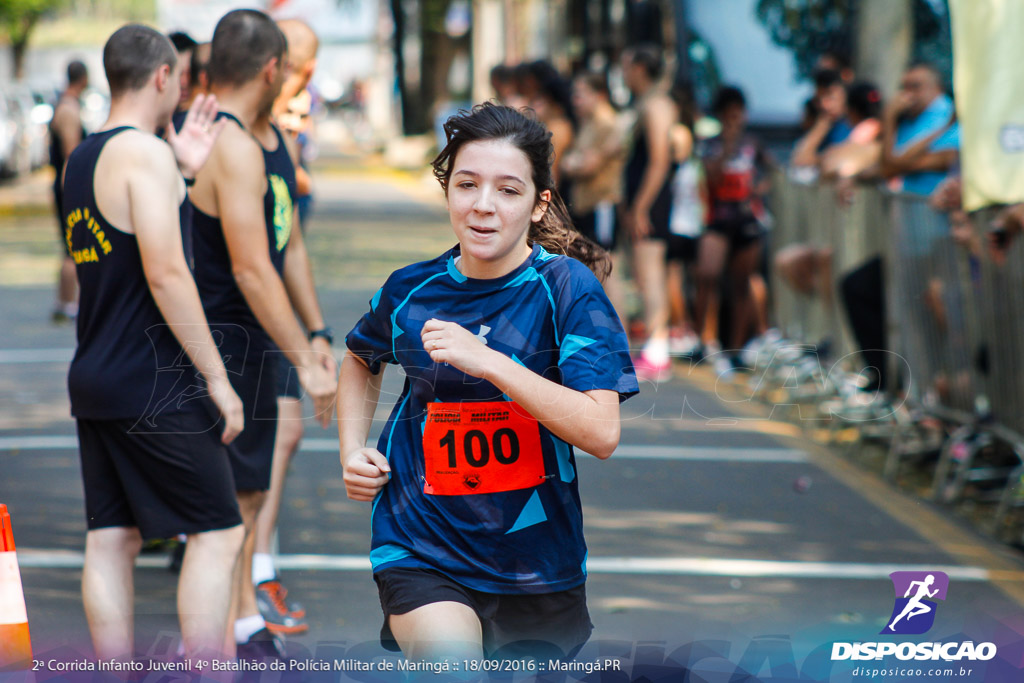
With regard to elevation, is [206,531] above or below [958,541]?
above

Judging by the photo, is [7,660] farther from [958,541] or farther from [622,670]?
[958,541]

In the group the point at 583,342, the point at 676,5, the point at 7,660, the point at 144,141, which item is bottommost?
the point at 7,660

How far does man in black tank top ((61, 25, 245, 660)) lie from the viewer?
3.73 m

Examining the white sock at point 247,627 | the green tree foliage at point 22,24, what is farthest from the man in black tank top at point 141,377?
the green tree foliage at point 22,24

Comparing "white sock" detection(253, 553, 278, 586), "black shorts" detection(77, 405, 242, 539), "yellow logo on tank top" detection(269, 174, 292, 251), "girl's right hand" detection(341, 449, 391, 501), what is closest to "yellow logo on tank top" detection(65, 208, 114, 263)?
"black shorts" detection(77, 405, 242, 539)

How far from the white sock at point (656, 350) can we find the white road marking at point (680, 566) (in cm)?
425

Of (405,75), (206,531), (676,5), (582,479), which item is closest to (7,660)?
(206,531)

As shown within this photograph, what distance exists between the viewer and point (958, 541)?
19.5 feet

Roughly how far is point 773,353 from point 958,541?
11.9 feet

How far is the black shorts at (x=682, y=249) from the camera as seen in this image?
1031 centimetres

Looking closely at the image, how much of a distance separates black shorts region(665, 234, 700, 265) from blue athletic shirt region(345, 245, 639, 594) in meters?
7.40

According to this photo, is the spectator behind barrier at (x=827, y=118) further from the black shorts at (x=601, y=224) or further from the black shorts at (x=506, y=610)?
the black shorts at (x=506, y=610)

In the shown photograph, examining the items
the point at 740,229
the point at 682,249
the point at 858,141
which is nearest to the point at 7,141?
the point at 682,249

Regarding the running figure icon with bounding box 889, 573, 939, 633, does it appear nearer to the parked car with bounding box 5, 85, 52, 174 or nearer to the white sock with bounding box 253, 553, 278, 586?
the white sock with bounding box 253, 553, 278, 586
